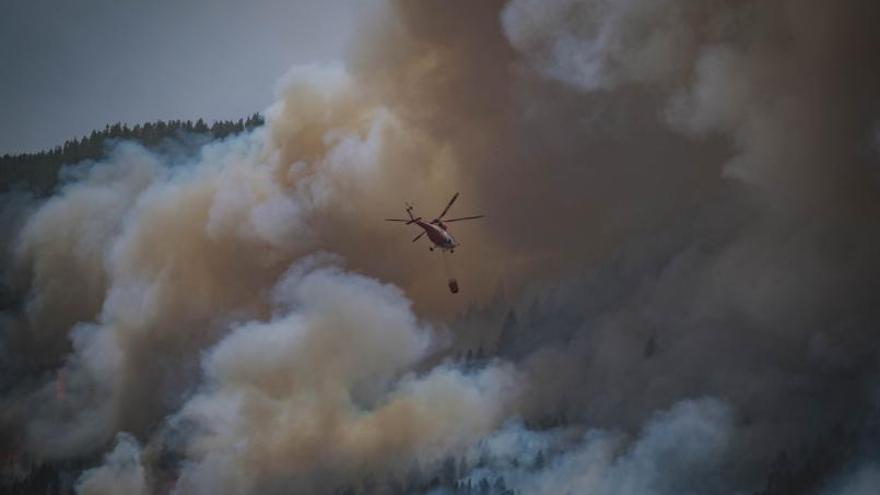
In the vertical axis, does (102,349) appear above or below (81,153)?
below

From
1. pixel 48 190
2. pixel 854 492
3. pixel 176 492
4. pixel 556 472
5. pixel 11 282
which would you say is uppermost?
pixel 48 190

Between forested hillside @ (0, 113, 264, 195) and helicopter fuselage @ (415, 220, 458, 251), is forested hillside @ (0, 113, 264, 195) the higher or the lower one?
the higher one

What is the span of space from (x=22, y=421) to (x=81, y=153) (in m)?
61.7

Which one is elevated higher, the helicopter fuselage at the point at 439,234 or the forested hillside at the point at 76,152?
the forested hillside at the point at 76,152

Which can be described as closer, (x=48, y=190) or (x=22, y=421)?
(x=22, y=421)

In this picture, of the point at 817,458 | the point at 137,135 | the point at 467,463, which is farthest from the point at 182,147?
the point at 817,458

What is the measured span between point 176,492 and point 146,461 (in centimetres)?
693

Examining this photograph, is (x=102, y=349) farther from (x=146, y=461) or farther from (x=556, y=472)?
(x=556, y=472)

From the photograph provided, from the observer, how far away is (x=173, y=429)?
11806 cm

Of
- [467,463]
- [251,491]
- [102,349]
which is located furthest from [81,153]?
[467,463]

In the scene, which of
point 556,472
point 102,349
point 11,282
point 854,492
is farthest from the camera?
point 11,282

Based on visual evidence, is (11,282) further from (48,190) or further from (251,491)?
(251,491)

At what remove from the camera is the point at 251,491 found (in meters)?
109

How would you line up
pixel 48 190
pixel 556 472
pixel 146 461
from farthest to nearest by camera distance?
pixel 48 190 → pixel 146 461 → pixel 556 472
